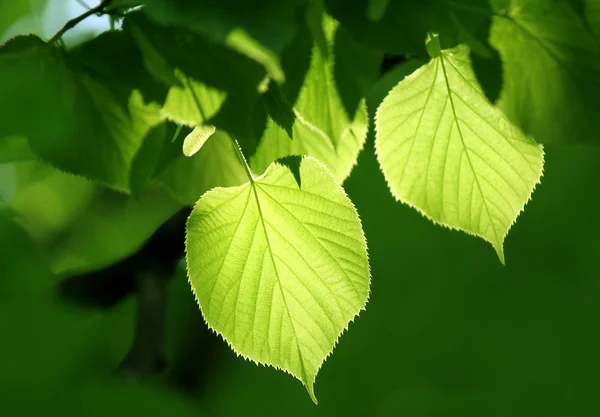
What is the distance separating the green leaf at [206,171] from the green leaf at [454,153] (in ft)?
0.43

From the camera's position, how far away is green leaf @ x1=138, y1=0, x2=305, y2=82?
28 cm

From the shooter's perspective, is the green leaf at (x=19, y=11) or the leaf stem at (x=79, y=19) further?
the green leaf at (x=19, y=11)

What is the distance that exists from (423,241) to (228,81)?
4973 millimetres

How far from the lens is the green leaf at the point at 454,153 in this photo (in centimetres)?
52

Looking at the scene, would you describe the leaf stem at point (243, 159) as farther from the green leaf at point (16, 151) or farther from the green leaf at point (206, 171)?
the green leaf at point (16, 151)

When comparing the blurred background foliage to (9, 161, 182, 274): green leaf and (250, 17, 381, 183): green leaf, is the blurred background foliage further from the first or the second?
(250, 17, 381, 183): green leaf

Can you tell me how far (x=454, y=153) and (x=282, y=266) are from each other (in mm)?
171

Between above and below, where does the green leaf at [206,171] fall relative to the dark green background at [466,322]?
above

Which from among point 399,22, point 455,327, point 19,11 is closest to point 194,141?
point 399,22

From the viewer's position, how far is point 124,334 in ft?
11.3

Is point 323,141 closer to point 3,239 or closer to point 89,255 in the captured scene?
point 3,239

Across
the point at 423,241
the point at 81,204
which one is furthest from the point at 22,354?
the point at 423,241

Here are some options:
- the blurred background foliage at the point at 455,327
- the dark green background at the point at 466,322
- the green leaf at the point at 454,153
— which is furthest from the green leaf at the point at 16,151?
the dark green background at the point at 466,322

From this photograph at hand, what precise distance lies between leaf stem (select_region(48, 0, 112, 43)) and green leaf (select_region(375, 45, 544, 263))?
0.23 meters
